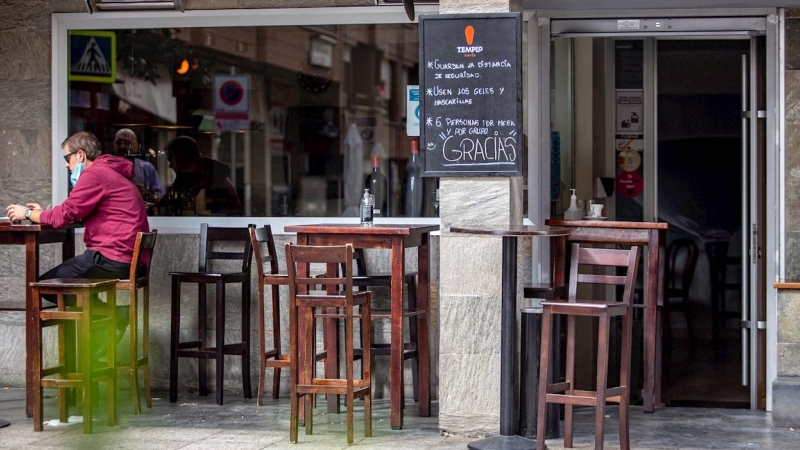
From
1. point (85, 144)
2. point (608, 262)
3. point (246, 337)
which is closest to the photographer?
point (608, 262)

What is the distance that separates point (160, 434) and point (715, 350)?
13.4 ft

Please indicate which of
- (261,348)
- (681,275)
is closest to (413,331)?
(261,348)

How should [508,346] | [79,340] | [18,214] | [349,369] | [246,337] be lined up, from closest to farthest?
[508,346] → [349,369] → [79,340] → [18,214] → [246,337]

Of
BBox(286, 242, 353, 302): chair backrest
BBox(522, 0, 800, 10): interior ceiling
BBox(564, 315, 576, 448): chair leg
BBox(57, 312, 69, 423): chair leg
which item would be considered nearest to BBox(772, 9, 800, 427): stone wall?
BBox(522, 0, 800, 10): interior ceiling

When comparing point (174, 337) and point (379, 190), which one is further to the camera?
point (379, 190)

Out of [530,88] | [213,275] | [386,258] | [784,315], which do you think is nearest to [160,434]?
[213,275]

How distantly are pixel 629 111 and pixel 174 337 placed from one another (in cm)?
320

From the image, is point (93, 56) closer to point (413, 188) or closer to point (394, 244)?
point (413, 188)

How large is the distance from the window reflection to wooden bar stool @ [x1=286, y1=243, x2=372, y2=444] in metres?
1.51

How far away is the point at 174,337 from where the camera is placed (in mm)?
7090

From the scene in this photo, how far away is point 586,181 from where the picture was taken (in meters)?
7.54

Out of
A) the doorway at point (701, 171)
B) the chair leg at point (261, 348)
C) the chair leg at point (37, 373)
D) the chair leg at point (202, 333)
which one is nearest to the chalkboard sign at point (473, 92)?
the chair leg at point (261, 348)

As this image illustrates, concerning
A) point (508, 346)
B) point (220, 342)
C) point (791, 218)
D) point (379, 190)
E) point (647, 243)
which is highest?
point (379, 190)

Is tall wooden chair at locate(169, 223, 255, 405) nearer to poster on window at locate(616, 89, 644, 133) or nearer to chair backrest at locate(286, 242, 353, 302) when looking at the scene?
chair backrest at locate(286, 242, 353, 302)
